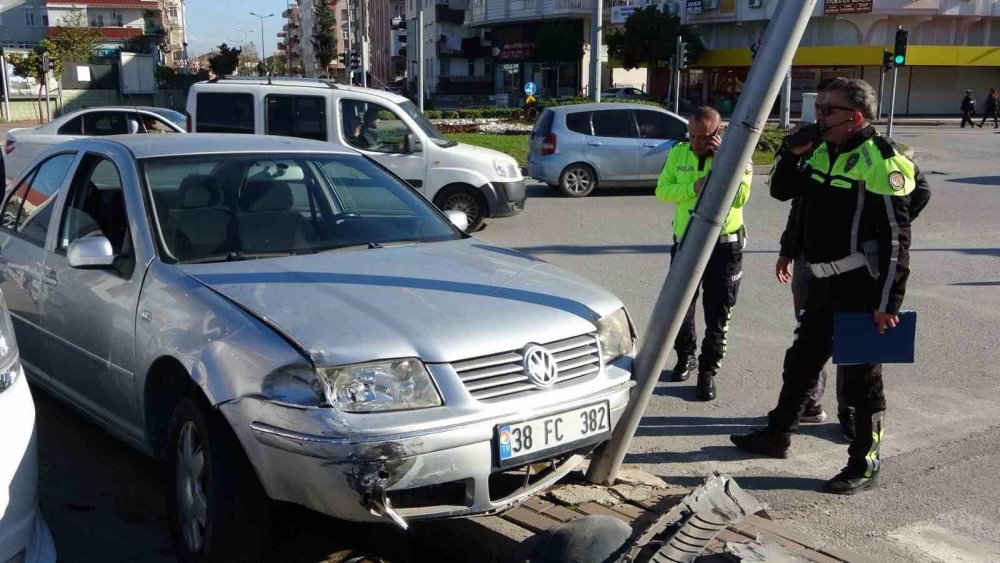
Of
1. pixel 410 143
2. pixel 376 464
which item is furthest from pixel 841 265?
pixel 410 143

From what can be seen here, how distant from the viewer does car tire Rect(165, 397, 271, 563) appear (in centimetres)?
346

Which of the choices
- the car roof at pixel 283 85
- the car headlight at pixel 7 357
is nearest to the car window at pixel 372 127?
the car roof at pixel 283 85

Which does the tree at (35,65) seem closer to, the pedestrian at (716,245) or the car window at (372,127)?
the car window at (372,127)

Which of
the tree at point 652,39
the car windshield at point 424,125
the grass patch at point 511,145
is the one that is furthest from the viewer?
the tree at point 652,39

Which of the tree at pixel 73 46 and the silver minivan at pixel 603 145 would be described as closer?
the silver minivan at pixel 603 145

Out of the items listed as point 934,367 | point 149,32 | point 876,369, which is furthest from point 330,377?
point 149,32

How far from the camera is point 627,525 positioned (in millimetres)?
3693

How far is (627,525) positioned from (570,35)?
2289 inches

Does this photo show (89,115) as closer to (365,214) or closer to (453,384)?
(365,214)

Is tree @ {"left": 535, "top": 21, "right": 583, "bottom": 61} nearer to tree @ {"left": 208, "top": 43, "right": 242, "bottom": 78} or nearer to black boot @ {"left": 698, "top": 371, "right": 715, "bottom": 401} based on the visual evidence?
tree @ {"left": 208, "top": 43, "right": 242, "bottom": 78}

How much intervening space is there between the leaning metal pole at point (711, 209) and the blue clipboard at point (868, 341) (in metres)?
0.85

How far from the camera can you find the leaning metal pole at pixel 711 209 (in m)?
3.96

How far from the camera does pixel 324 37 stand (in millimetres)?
97875

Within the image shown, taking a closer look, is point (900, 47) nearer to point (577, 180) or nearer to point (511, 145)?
point (511, 145)
